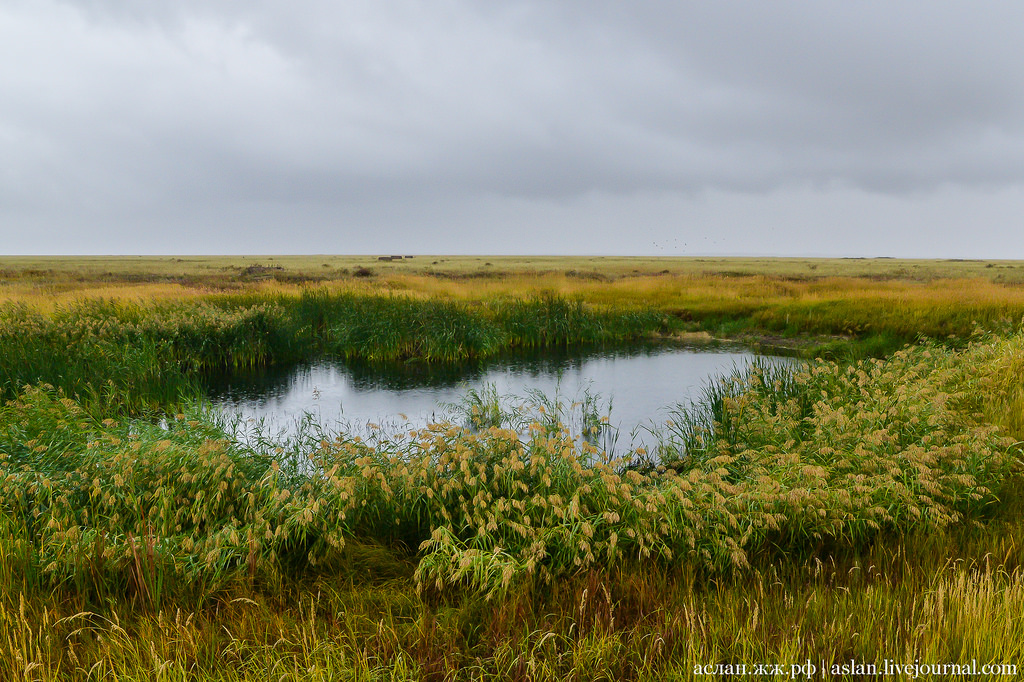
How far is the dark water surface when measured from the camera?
1152 centimetres

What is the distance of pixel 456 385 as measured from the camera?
14719mm

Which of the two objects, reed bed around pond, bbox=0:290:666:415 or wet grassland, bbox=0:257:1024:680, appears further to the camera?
reed bed around pond, bbox=0:290:666:415

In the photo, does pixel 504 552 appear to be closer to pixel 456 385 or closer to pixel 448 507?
pixel 448 507

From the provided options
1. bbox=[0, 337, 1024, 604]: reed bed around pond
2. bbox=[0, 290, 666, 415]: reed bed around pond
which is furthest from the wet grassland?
bbox=[0, 290, 666, 415]: reed bed around pond

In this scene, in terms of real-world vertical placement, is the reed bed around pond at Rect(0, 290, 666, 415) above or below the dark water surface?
above

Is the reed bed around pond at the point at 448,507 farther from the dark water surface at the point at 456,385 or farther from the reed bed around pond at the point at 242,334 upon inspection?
the reed bed around pond at the point at 242,334

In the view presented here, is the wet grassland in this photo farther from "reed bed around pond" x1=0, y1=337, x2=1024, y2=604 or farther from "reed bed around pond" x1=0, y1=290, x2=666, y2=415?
"reed bed around pond" x1=0, y1=290, x2=666, y2=415

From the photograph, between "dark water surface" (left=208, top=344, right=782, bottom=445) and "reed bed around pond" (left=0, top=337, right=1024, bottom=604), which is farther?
"dark water surface" (left=208, top=344, right=782, bottom=445)

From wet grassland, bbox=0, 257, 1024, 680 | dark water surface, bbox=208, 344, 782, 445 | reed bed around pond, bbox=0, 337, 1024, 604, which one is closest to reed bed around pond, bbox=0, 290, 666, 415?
dark water surface, bbox=208, 344, 782, 445

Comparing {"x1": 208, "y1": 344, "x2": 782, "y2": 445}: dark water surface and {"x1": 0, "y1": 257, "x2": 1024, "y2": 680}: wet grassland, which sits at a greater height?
{"x1": 0, "y1": 257, "x2": 1024, "y2": 680}: wet grassland

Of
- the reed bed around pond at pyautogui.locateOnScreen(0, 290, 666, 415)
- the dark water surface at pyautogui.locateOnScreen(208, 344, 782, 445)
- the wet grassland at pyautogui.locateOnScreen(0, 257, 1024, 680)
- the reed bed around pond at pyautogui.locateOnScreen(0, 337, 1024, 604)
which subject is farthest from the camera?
the dark water surface at pyautogui.locateOnScreen(208, 344, 782, 445)

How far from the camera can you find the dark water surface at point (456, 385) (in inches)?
453

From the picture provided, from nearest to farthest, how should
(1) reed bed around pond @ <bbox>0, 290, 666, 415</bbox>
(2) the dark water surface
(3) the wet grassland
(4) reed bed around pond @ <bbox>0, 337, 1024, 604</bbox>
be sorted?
(3) the wet grassland
(4) reed bed around pond @ <bbox>0, 337, 1024, 604</bbox>
(1) reed bed around pond @ <bbox>0, 290, 666, 415</bbox>
(2) the dark water surface

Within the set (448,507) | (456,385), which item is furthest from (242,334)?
(448,507)
